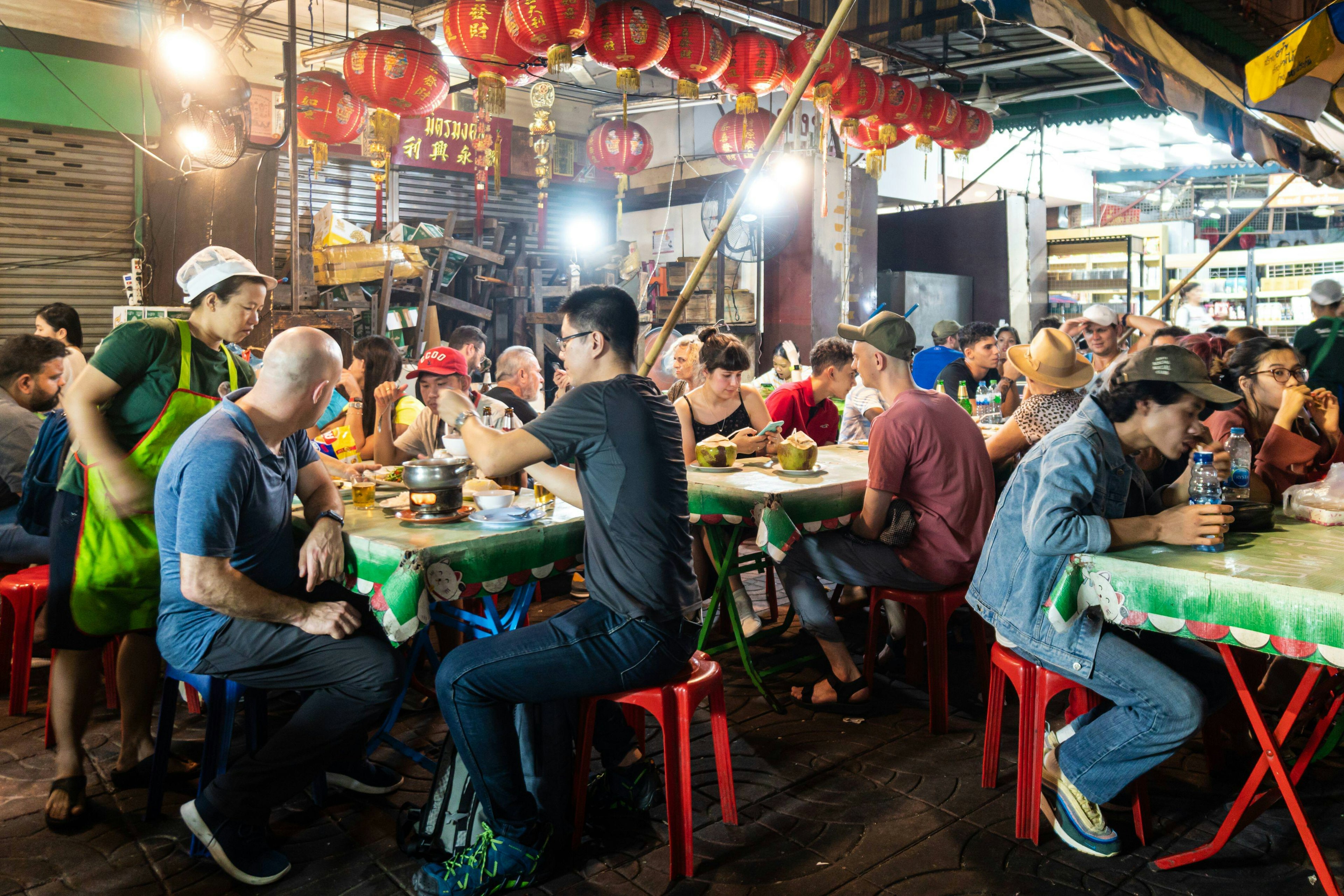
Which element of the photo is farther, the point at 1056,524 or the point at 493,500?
the point at 493,500

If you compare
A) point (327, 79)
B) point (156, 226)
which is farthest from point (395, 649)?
point (156, 226)

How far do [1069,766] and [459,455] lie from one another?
226 cm

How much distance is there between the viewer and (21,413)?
4.12 meters

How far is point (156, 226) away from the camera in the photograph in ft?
31.2

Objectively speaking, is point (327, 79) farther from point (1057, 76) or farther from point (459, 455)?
point (1057, 76)

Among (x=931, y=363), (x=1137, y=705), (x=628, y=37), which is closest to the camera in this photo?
(x=1137, y=705)

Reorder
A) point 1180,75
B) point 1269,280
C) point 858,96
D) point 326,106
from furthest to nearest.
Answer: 1. point 1269,280
2. point 858,96
3. point 326,106
4. point 1180,75

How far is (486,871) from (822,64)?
7027 mm

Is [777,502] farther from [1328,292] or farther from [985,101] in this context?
[985,101]

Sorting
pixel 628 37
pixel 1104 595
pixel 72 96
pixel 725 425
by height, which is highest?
pixel 72 96

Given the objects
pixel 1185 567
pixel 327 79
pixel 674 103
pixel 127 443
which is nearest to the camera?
pixel 1185 567

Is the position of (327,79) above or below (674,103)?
below

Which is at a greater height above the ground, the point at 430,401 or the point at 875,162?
the point at 875,162

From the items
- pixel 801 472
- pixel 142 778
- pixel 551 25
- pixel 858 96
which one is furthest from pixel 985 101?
pixel 142 778
